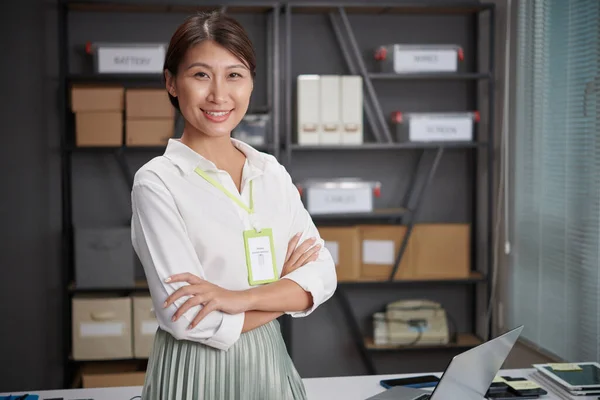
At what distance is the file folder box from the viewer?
11.5 ft

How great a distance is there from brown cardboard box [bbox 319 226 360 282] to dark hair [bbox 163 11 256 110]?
7.58 feet

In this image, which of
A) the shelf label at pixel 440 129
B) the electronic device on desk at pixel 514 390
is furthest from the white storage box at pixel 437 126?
the electronic device on desk at pixel 514 390

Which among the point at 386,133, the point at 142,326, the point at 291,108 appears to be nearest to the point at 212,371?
the point at 142,326

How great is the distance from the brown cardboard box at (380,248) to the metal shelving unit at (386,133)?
40 mm

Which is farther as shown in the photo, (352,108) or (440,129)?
(440,129)

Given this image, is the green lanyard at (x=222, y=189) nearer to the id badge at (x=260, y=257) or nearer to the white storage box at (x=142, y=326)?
the id badge at (x=260, y=257)

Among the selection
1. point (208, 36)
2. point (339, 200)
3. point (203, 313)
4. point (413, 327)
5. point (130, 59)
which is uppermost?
point (130, 59)

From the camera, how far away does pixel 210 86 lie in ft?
4.52

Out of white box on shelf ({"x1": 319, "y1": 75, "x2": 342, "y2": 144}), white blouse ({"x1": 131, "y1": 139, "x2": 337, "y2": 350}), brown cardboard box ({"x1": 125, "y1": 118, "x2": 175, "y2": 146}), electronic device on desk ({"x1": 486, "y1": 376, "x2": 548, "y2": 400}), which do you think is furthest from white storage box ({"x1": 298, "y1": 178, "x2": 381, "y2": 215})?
white blouse ({"x1": 131, "y1": 139, "x2": 337, "y2": 350})

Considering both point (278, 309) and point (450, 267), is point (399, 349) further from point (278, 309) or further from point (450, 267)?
point (278, 309)

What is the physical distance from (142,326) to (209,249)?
7.56 feet

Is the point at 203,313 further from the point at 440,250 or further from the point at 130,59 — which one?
the point at 440,250

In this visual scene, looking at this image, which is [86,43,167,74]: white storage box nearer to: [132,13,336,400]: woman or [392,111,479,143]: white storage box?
[392,111,479,143]: white storage box

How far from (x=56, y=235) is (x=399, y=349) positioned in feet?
6.23
